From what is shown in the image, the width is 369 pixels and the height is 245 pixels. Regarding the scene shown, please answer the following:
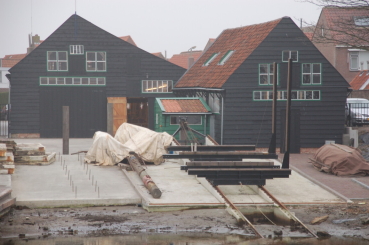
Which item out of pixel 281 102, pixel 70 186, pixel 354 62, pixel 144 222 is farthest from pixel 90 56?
pixel 354 62

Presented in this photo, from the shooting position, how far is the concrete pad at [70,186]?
17.5 meters

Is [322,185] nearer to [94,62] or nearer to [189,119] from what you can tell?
[189,119]

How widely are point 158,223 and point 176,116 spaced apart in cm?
1450

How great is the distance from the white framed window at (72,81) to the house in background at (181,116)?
669cm

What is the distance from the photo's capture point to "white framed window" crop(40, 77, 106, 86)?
35.5 m

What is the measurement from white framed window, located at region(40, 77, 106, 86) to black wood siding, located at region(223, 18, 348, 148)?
10084mm

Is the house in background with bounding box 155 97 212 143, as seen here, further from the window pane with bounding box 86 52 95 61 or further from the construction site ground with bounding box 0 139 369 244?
the window pane with bounding box 86 52 95 61

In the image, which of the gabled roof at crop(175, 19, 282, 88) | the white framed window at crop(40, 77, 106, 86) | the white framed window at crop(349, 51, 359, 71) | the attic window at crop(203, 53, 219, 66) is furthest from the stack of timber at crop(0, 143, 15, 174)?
the white framed window at crop(349, 51, 359, 71)

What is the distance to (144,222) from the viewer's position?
15742 mm

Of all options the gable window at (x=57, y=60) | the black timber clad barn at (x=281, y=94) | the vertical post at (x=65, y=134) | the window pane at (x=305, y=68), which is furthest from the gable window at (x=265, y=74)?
the gable window at (x=57, y=60)

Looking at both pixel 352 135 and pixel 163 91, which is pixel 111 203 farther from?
pixel 163 91

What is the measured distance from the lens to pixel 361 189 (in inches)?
804

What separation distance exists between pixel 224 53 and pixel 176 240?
20.1 meters

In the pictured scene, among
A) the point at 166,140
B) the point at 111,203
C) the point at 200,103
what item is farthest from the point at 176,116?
the point at 111,203
